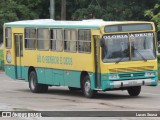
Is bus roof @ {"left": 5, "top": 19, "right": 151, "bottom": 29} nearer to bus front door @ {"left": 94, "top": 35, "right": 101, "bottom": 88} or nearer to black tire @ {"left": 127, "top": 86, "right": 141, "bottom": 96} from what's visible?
bus front door @ {"left": 94, "top": 35, "right": 101, "bottom": 88}

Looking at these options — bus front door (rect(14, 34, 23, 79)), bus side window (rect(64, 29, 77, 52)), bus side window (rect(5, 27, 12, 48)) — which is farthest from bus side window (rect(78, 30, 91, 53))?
bus side window (rect(5, 27, 12, 48))

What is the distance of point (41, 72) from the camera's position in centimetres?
2691

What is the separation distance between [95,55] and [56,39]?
10.1ft

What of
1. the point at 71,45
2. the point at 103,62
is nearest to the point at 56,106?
the point at 103,62

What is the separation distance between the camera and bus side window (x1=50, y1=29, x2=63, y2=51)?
83.5 feet

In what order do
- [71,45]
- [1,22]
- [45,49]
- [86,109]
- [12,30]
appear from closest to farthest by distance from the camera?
[86,109] < [71,45] < [45,49] < [12,30] < [1,22]

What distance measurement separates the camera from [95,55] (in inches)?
908

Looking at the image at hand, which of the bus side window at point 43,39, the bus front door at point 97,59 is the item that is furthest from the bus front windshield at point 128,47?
the bus side window at point 43,39

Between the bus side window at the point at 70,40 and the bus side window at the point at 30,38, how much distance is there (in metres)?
2.51

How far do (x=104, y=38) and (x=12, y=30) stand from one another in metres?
7.28

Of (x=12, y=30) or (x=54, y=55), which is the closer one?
(x=54, y=55)

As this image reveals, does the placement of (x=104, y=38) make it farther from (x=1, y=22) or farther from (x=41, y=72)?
(x=1, y=22)

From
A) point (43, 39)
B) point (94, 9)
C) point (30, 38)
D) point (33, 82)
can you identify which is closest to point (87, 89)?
point (43, 39)

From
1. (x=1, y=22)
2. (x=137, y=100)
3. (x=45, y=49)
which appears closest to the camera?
(x=137, y=100)
